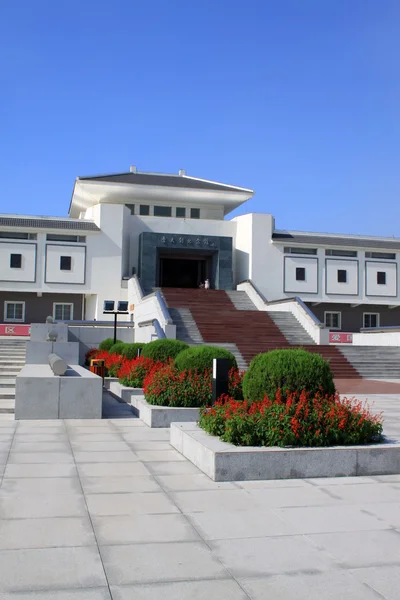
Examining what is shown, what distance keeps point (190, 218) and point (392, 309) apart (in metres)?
16.1

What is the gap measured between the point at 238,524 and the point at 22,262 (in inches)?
1394

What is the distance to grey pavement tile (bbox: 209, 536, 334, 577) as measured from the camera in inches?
178

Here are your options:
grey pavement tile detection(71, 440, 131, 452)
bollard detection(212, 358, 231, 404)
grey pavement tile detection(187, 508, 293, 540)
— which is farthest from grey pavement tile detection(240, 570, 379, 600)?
bollard detection(212, 358, 231, 404)

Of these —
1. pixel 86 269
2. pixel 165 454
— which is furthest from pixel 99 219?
pixel 165 454

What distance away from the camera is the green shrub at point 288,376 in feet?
28.9

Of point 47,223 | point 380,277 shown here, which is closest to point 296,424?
point 47,223

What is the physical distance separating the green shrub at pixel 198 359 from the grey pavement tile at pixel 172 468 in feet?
14.8

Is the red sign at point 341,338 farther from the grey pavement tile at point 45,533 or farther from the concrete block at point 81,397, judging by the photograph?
the grey pavement tile at point 45,533

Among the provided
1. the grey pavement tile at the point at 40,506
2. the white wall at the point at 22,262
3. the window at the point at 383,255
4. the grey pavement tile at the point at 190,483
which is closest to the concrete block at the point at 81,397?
the grey pavement tile at the point at 190,483

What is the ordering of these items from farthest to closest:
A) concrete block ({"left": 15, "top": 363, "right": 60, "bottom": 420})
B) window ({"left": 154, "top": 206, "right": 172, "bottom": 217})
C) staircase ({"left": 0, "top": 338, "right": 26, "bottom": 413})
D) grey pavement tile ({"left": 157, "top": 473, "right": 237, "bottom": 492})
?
window ({"left": 154, "top": 206, "right": 172, "bottom": 217})
staircase ({"left": 0, "top": 338, "right": 26, "bottom": 413})
concrete block ({"left": 15, "top": 363, "right": 60, "bottom": 420})
grey pavement tile ({"left": 157, "top": 473, "right": 237, "bottom": 492})

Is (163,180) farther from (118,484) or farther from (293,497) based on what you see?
(293,497)

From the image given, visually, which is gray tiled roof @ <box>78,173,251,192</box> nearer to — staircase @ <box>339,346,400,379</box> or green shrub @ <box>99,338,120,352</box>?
green shrub @ <box>99,338,120,352</box>

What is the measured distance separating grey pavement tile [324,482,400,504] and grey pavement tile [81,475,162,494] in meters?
2.03

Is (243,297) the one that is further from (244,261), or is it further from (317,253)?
(317,253)
